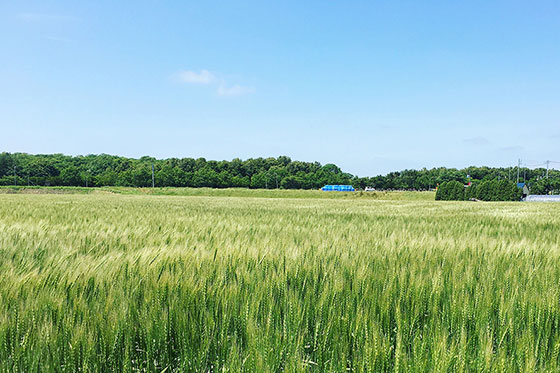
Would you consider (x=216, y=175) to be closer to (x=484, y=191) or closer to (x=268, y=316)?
(x=484, y=191)

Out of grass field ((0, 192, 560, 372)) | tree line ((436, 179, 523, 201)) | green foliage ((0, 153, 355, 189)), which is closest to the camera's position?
grass field ((0, 192, 560, 372))

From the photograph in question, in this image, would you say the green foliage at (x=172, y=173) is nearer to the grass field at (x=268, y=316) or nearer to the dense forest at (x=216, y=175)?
the dense forest at (x=216, y=175)

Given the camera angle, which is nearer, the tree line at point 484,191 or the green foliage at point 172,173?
the tree line at point 484,191

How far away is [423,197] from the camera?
164 ft

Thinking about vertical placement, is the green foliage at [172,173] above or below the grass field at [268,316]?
above

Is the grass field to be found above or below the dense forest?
below

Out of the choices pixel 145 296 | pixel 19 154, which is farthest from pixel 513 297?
pixel 19 154

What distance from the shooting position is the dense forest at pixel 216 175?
104 meters

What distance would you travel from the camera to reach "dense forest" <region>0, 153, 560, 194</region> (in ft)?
343

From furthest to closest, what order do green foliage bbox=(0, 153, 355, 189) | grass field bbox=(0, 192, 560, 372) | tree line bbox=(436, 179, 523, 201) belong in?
1. green foliage bbox=(0, 153, 355, 189)
2. tree line bbox=(436, 179, 523, 201)
3. grass field bbox=(0, 192, 560, 372)

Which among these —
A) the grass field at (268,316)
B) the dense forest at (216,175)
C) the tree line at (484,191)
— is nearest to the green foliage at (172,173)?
the dense forest at (216,175)

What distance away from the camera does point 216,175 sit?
365 ft

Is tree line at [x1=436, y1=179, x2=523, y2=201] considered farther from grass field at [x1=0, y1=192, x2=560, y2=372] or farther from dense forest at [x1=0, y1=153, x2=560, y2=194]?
dense forest at [x1=0, y1=153, x2=560, y2=194]

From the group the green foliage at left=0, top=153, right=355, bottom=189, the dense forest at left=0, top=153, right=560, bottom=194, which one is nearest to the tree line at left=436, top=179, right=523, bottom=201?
the dense forest at left=0, top=153, right=560, bottom=194
